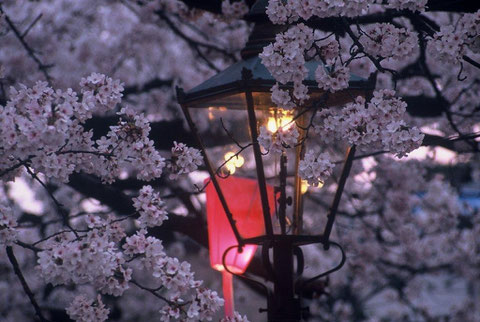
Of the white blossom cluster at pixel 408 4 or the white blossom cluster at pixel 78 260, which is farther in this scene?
the white blossom cluster at pixel 408 4

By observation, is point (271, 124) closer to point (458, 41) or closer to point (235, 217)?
point (235, 217)

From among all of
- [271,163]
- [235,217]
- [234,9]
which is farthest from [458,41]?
[234,9]

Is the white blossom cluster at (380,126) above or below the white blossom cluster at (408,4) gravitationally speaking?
below

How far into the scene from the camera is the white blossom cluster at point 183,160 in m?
3.19

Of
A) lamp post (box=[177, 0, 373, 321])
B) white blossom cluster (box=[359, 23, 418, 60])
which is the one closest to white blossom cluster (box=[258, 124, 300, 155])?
lamp post (box=[177, 0, 373, 321])

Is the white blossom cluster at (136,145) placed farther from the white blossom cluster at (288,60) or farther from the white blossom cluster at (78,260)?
the white blossom cluster at (288,60)

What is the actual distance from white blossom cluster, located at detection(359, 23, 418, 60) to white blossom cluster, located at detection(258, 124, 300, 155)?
1.75 feet

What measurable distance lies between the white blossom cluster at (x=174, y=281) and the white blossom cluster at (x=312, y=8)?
1140 millimetres

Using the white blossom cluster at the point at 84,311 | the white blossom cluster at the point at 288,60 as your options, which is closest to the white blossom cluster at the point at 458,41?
the white blossom cluster at the point at 288,60

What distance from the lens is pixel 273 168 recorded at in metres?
3.28

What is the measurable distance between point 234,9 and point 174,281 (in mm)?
2497

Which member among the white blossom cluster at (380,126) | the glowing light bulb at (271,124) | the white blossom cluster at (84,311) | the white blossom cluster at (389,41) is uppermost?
the white blossom cluster at (389,41)

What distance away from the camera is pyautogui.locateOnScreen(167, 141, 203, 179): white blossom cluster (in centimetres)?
319

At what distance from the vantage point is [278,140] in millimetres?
2834
